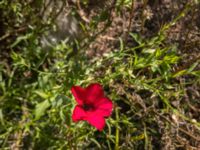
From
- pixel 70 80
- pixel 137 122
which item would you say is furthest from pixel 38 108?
pixel 137 122

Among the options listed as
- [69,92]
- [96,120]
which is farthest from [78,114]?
[69,92]

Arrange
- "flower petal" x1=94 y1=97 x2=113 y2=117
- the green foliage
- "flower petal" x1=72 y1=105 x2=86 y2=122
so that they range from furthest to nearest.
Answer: the green foliage → "flower petal" x1=94 y1=97 x2=113 y2=117 → "flower petal" x1=72 y1=105 x2=86 y2=122

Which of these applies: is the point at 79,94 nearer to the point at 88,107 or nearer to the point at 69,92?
the point at 88,107

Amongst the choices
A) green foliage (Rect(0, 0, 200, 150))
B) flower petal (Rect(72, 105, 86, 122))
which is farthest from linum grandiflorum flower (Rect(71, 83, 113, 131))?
green foliage (Rect(0, 0, 200, 150))

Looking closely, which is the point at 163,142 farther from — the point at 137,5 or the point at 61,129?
the point at 137,5

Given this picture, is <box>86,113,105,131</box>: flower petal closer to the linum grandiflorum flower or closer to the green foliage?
the linum grandiflorum flower

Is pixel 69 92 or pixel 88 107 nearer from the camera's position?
pixel 88 107

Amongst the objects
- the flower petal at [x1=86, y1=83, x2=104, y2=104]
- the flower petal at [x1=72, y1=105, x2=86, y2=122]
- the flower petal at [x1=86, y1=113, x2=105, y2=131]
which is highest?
the flower petal at [x1=86, y1=83, x2=104, y2=104]
